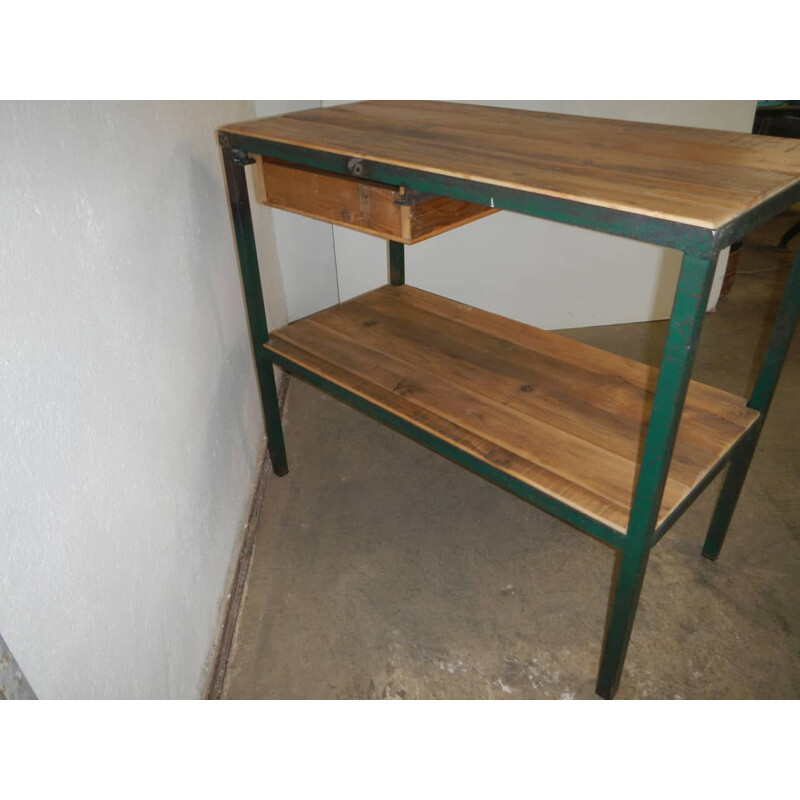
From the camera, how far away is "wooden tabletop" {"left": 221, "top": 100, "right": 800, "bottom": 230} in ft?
3.20

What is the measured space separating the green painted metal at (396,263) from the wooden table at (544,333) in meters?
0.28

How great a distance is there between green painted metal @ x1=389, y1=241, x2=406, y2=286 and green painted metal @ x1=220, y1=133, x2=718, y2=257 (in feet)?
2.51

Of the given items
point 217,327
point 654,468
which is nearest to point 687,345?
point 654,468

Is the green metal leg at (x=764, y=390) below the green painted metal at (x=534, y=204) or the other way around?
below

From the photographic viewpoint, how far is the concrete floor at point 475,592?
1.50 metres

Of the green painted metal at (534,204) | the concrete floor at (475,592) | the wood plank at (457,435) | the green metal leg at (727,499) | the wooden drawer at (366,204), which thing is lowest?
the concrete floor at (475,592)

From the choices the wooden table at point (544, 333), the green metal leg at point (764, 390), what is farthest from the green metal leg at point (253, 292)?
the green metal leg at point (764, 390)

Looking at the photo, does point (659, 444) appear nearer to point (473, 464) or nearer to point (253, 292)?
point (473, 464)

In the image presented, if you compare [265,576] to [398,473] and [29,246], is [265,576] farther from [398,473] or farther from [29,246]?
[29,246]

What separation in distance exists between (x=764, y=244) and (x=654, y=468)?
3.36 metres

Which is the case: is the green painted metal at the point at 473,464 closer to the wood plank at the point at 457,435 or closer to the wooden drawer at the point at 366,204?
the wood plank at the point at 457,435

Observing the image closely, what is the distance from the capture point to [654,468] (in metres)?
1.11

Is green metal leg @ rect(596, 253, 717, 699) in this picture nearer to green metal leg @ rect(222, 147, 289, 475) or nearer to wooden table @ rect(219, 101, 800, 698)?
wooden table @ rect(219, 101, 800, 698)

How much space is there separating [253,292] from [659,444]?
1164 millimetres
